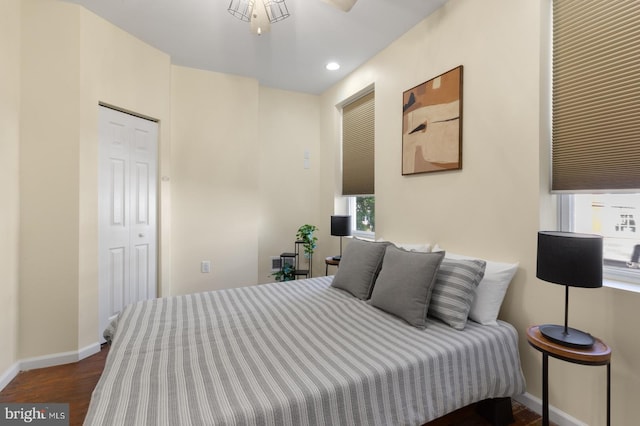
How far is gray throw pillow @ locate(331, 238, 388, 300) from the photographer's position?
223 centimetres

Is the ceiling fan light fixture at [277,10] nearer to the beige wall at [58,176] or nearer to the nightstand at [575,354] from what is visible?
the beige wall at [58,176]

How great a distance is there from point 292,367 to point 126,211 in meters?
2.52

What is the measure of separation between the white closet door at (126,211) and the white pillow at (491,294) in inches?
121

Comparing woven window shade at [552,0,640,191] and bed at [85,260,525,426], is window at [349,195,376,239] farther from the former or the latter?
woven window shade at [552,0,640,191]

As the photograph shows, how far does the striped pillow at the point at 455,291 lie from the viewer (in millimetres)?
1723

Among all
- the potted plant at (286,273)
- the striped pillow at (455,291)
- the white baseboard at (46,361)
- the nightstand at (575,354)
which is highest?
the striped pillow at (455,291)

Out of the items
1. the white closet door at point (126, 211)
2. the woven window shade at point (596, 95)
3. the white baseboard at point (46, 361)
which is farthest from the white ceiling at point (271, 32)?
the white baseboard at point (46, 361)

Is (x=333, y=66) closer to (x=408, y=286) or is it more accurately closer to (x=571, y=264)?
(x=408, y=286)

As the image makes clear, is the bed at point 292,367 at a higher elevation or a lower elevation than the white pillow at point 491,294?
lower

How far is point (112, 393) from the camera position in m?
1.07

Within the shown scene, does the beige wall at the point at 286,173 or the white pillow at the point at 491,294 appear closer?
the white pillow at the point at 491,294

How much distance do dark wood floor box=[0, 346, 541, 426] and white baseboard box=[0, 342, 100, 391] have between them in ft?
0.13

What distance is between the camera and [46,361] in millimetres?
2303

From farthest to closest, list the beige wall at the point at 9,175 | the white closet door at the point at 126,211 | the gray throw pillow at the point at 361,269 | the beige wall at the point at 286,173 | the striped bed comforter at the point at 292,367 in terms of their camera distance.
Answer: the beige wall at the point at 286,173
the white closet door at the point at 126,211
the gray throw pillow at the point at 361,269
the beige wall at the point at 9,175
the striped bed comforter at the point at 292,367
